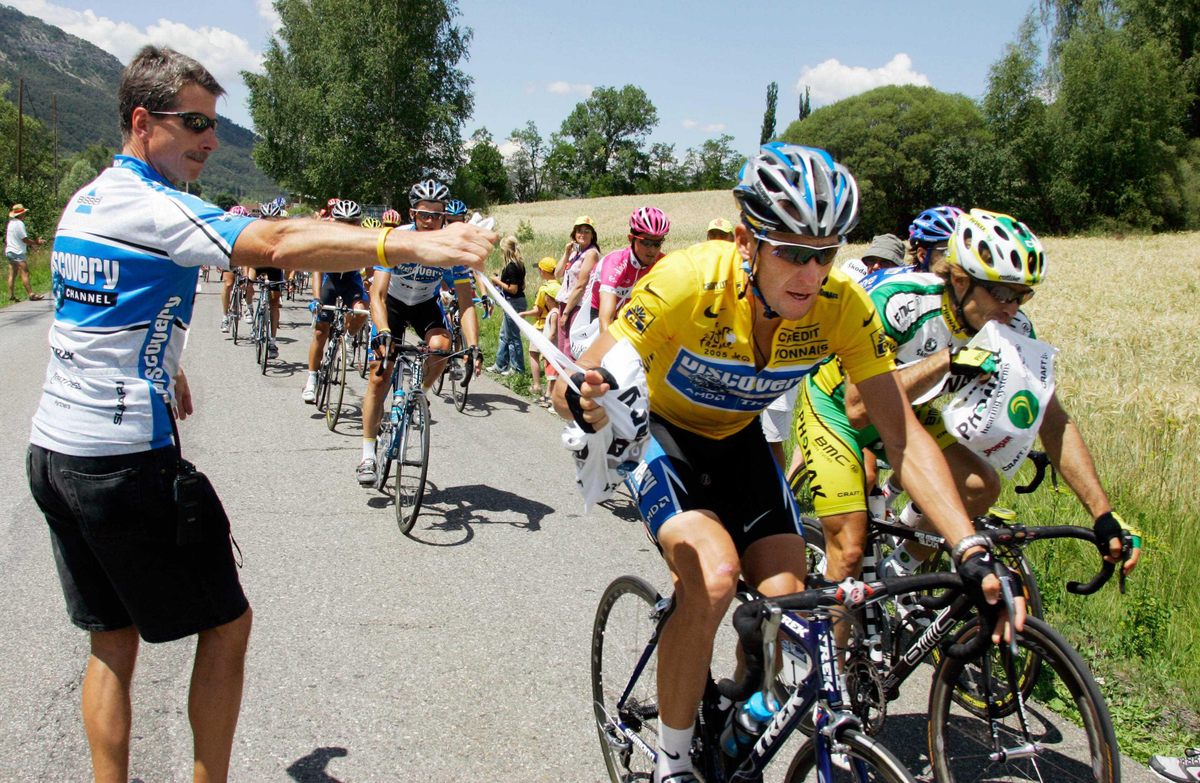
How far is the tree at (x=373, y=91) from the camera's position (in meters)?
51.7

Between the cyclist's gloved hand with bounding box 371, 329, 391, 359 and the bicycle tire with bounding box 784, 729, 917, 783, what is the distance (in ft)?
17.0

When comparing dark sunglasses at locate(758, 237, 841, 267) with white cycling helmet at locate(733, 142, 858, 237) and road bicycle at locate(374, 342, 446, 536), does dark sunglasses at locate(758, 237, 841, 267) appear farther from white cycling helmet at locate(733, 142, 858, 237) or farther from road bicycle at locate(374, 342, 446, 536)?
road bicycle at locate(374, 342, 446, 536)

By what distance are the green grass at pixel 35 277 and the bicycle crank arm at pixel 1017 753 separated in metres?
23.1

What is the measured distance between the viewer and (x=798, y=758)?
2492 mm

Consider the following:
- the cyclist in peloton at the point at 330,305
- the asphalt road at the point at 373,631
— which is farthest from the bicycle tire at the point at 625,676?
the cyclist in peloton at the point at 330,305

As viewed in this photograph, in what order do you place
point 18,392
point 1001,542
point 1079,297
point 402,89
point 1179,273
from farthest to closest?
1. point 402,89
2. point 1179,273
3. point 1079,297
4. point 18,392
5. point 1001,542

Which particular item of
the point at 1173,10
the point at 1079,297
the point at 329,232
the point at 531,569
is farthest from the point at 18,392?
the point at 1173,10

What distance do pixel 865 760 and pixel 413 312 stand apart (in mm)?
6106

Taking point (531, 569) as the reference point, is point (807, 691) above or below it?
above

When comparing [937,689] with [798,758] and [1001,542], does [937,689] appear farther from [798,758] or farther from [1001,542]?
[798,758]

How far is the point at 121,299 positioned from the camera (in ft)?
7.69

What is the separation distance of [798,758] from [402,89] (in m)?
55.9

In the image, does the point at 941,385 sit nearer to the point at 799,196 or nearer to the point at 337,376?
the point at 799,196

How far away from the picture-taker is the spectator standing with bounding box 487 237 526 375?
1309 centimetres
